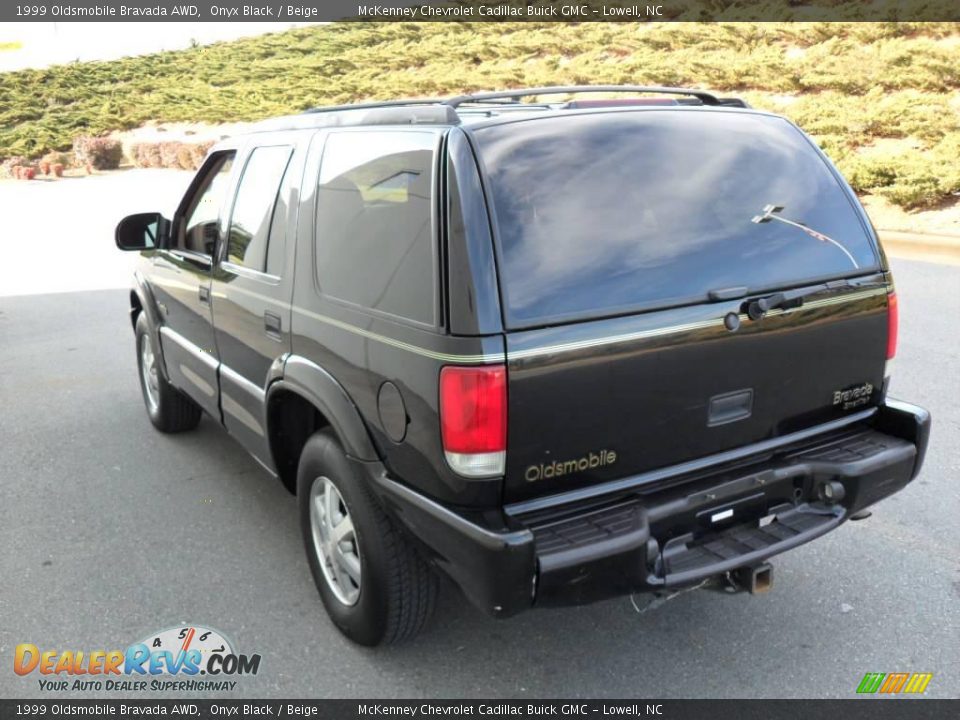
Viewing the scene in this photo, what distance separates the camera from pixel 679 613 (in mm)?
3334

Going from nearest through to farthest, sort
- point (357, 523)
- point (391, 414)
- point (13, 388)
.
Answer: point (391, 414) < point (357, 523) < point (13, 388)

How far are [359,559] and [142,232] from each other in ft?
→ 9.73

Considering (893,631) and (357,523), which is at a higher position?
(357,523)

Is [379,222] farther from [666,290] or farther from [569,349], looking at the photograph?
[666,290]

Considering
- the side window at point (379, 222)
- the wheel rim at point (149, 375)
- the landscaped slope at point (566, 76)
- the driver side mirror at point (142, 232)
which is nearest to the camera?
the side window at point (379, 222)

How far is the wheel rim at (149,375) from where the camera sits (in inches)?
213

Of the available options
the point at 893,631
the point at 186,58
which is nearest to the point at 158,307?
the point at 893,631

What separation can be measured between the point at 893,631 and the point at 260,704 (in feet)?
7.62

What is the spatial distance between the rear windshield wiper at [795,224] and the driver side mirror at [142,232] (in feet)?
11.4

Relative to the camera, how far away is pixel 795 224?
2.98 m

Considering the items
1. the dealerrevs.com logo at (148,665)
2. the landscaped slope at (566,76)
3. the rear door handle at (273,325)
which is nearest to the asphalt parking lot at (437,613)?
the dealerrevs.com logo at (148,665)

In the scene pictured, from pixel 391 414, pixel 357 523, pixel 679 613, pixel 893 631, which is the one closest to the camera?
pixel 391 414

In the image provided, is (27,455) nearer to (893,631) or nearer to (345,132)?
(345,132)

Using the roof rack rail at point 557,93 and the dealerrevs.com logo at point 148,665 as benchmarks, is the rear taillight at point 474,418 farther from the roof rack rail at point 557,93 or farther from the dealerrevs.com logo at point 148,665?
the dealerrevs.com logo at point 148,665
